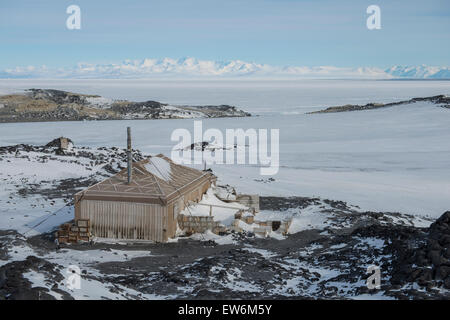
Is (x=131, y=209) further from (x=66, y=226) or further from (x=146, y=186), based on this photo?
(x=66, y=226)

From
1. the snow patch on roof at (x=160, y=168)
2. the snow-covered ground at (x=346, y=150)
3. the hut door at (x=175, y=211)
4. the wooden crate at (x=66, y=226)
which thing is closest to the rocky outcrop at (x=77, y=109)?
the snow-covered ground at (x=346, y=150)

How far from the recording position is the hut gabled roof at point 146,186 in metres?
18.6

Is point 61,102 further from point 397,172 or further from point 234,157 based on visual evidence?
point 397,172

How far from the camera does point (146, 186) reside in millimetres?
19141

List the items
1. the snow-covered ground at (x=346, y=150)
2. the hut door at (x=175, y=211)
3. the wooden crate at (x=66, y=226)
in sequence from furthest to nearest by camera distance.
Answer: the snow-covered ground at (x=346, y=150), the hut door at (x=175, y=211), the wooden crate at (x=66, y=226)

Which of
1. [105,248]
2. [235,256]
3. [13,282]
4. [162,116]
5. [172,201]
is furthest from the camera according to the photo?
[162,116]

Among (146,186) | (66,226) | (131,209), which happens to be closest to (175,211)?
(146,186)

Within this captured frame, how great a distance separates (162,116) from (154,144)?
33.5m

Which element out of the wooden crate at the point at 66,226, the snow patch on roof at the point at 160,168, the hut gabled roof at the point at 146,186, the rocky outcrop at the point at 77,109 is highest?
the rocky outcrop at the point at 77,109

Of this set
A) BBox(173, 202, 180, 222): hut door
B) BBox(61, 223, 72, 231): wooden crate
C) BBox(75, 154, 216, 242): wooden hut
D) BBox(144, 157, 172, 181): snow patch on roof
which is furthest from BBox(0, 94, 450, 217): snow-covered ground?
BBox(61, 223, 72, 231): wooden crate

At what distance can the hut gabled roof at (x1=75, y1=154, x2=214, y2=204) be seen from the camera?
18.6 metres

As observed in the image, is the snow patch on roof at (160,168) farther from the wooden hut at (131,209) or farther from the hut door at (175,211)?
the hut door at (175,211)
